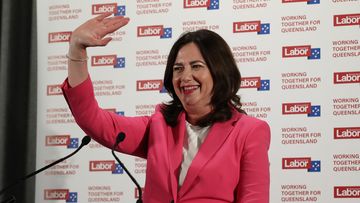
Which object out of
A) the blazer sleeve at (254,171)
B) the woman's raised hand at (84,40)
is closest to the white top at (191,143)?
the blazer sleeve at (254,171)

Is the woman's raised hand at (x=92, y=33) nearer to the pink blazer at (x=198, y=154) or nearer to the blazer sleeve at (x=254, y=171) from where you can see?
the pink blazer at (x=198, y=154)

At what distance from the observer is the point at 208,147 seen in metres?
1.92

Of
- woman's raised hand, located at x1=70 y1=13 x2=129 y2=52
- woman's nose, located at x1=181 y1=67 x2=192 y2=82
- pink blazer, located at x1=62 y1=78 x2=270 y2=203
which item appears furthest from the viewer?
woman's nose, located at x1=181 y1=67 x2=192 y2=82

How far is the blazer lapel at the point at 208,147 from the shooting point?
185 cm

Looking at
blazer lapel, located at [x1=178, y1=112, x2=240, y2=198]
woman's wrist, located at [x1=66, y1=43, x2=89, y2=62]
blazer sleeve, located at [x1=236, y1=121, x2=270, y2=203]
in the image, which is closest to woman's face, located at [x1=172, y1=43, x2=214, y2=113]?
blazer lapel, located at [x1=178, y1=112, x2=240, y2=198]

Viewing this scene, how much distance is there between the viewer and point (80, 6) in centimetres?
397

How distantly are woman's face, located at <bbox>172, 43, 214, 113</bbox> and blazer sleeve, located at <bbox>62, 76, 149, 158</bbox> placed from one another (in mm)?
182

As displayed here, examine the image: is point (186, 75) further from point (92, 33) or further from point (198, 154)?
point (92, 33)

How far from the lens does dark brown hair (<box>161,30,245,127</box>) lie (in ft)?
6.63

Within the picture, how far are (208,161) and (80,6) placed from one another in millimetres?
2394

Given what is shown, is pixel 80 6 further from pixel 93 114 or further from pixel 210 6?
pixel 93 114

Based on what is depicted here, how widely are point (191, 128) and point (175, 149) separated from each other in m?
0.13

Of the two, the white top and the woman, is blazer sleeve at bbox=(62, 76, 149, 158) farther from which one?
the white top

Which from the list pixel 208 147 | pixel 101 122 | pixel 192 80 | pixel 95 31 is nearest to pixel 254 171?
pixel 208 147
